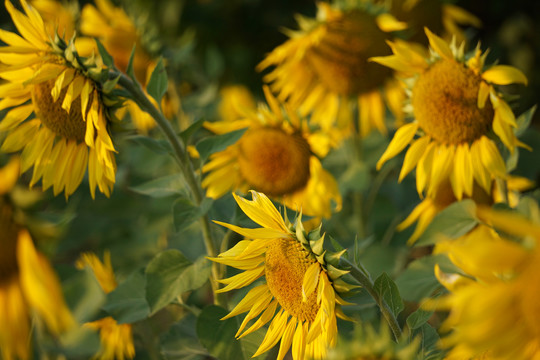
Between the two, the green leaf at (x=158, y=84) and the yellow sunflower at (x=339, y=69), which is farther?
the yellow sunflower at (x=339, y=69)

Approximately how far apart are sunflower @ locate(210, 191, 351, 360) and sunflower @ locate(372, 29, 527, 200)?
0.39 m

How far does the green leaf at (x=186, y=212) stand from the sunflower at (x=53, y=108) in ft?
0.42

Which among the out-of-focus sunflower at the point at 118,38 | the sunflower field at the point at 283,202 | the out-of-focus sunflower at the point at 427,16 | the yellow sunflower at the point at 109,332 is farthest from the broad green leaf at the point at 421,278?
the out-of-focus sunflower at the point at 118,38

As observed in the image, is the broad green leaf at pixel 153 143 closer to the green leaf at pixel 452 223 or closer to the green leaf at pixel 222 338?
the green leaf at pixel 222 338

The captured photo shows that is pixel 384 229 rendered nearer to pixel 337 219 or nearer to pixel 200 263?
pixel 337 219

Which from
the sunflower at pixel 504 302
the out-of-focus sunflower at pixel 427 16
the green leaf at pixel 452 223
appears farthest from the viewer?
the out-of-focus sunflower at pixel 427 16

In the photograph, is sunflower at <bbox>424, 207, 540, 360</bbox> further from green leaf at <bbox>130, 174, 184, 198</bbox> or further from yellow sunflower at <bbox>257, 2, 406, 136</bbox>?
yellow sunflower at <bbox>257, 2, 406, 136</bbox>

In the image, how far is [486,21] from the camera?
107 inches

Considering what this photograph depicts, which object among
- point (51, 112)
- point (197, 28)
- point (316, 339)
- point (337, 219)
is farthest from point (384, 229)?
point (197, 28)

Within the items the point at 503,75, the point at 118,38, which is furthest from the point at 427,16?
the point at 118,38

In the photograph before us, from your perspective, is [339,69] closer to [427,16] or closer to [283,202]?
[427,16]

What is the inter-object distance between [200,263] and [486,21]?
2243mm

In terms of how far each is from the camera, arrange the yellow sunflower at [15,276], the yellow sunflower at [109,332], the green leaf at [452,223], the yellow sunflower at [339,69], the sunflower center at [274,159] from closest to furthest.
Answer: the yellow sunflower at [15,276], the green leaf at [452,223], the yellow sunflower at [109,332], the sunflower center at [274,159], the yellow sunflower at [339,69]

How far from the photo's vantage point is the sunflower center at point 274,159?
4.40 feet
